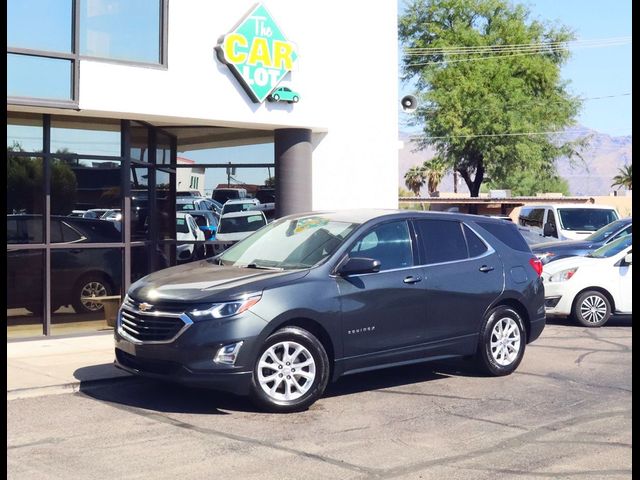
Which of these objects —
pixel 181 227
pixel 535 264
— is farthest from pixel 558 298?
pixel 181 227

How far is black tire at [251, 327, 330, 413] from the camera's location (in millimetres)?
8133

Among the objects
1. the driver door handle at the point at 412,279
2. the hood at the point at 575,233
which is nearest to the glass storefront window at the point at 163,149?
the driver door handle at the point at 412,279

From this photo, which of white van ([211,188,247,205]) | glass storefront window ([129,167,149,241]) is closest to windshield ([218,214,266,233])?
white van ([211,188,247,205])

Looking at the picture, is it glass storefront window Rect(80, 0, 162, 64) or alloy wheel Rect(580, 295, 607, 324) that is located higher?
glass storefront window Rect(80, 0, 162, 64)

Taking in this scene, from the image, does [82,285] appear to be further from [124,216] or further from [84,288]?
[124,216]

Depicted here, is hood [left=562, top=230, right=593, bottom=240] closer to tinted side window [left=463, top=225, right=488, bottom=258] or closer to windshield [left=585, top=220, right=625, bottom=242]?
windshield [left=585, top=220, right=625, bottom=242]

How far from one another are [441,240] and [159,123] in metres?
5.76

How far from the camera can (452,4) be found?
50844mm

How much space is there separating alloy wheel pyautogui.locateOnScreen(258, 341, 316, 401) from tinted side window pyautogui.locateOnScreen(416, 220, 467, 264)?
1807 mm

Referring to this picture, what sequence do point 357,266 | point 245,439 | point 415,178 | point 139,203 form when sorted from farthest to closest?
1. point 415,178
2. point 139,203
3. point 357,266
4. point 245,439

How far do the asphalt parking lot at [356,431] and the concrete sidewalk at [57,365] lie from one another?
0.71 ft

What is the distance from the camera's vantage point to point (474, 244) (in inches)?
392

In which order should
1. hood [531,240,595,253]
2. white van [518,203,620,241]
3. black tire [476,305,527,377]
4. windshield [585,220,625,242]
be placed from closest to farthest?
black tire [476,305,527,377] → hood [531,240,595,253] → windshield [585,220,625,242] → white van [518,203,620,241]

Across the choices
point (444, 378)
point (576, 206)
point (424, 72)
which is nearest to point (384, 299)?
point (444, 378)
